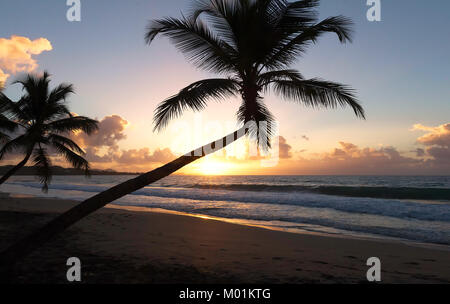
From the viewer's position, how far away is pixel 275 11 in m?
5.23

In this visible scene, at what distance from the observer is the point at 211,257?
6.32 meters

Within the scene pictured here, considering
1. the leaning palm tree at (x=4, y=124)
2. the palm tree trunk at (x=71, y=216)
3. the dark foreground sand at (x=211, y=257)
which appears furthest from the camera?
the leaning palm tree at (x=4, y=124)

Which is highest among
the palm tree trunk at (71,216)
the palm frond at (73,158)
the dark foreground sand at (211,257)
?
the palm frond at (73,158)

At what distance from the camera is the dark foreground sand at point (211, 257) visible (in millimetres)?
4910

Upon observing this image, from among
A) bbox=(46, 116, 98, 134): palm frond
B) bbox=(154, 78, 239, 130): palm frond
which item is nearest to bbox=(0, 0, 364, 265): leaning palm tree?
bbox=(154, 78, 239, 130): palm frond

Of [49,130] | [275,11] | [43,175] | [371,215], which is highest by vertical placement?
[275,11]

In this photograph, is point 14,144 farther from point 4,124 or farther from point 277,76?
point 277,76

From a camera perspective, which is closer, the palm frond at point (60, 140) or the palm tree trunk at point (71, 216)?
the palm tree trunk at point (71, 216)

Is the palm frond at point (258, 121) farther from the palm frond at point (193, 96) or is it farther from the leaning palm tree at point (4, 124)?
the leaning palm tree at point (4, 124)

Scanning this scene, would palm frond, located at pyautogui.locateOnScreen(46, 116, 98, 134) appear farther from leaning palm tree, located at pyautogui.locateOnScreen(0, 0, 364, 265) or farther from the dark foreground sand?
leaning palm tree, located at pyautogui.locateOnScreen(0, 0, 364, 265)

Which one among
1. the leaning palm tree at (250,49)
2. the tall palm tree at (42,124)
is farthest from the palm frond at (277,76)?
the tall palm tree at (42,124)

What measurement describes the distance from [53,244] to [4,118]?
9465 mm
